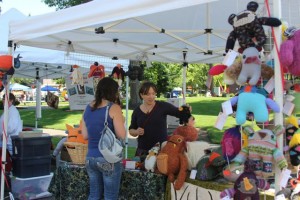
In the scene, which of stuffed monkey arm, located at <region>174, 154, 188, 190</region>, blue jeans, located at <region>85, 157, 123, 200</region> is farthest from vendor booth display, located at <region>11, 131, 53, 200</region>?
stuffed monkey arm, located at <region>174, 154, 188, 190</region>

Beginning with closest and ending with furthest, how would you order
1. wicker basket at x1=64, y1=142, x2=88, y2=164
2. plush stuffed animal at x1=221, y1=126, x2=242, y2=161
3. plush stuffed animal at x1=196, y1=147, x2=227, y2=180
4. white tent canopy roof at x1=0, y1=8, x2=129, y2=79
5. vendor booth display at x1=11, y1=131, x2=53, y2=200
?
plush stuffed animal at x1=221, y1=126, x2=242, y2=161
plush stuffed animal at x1=196, y1=147, x2=227, y2=180
wicker basket at x1=64, y1=142, x2=88, y2=164
vendor booth display at x1=11, y1=131, x2=53, y2=200
white tent canopy roof at x1=0, y1=8, x2=129, y2=79

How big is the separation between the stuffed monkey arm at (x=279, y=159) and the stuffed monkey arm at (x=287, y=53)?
0.51m

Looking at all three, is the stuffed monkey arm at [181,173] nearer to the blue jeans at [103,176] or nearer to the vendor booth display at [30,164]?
the blue jeans at [103,176]

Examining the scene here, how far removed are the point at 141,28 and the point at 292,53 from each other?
329 cm

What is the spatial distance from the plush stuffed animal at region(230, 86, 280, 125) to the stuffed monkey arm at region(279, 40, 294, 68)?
0.23 m

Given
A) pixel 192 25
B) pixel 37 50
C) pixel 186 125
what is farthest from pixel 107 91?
pixel 37 50

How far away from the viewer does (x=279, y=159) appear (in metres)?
2.06

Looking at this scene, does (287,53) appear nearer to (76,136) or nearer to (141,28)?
(76,136)

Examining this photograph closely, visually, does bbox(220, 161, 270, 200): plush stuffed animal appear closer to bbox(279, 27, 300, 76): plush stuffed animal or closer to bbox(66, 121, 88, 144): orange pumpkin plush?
bbox(279, 27, 300, 76): plush stuffed animal

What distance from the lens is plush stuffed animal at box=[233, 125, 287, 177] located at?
2.08 m

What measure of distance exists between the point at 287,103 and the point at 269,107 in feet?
0.58

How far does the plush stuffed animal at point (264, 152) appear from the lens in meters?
2.08

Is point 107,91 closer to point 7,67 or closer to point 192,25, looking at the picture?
point 7,67

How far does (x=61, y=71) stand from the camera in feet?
37.7
